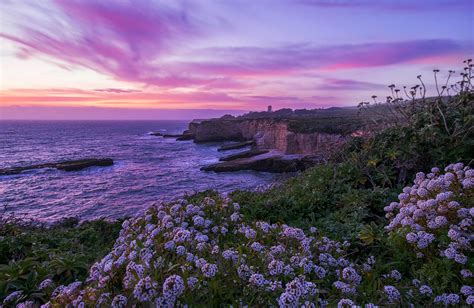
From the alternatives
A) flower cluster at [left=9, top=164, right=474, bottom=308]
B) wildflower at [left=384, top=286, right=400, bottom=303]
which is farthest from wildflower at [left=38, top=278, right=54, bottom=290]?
wildflower at [left=384, top=286, right=400, bottom=303]

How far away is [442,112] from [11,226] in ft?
33.6

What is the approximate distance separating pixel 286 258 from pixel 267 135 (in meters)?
48.9

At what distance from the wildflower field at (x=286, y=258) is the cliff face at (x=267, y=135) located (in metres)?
5.17

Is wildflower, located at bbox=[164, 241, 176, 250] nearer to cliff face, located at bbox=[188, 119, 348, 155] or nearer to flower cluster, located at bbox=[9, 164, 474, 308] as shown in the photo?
flower cluster, located at bbox=[9, 164, 474, 308]

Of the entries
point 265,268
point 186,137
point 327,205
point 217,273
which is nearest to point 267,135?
point 186,137

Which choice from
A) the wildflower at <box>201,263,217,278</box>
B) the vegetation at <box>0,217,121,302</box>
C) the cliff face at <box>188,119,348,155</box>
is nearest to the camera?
the wildflower at <box>201,263,217,278</box>

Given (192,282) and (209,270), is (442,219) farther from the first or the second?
(192,282)

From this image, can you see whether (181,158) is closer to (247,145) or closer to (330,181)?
(247,145)

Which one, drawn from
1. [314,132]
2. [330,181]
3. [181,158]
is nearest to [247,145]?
[181,158]

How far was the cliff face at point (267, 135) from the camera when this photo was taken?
39250 millimetres

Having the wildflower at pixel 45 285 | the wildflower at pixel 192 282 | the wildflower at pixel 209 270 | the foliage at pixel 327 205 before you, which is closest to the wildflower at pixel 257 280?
the wildflower at pixel 209 270

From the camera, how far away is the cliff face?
129 ft

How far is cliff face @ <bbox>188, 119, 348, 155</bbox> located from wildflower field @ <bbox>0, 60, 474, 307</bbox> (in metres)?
5.17

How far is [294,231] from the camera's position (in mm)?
3572
